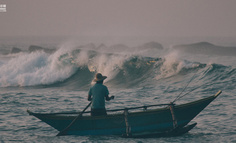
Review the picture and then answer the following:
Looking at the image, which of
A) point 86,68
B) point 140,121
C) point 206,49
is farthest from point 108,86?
point 206,49

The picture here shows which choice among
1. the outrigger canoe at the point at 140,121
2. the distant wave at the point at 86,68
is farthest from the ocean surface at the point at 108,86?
the outrigger canoe at the point at 140,121

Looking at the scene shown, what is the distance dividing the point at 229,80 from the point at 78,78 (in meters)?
10.4

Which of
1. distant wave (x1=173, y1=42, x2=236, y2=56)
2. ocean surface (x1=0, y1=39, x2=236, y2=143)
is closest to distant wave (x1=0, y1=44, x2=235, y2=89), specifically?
ocean surface (x1=0, y1=39, x2=236, y2=143)

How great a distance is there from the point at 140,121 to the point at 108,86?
35.6ft

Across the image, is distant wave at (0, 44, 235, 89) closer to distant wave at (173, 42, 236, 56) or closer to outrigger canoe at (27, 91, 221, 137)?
outrigger canoe at (27, 91, 221, 137)

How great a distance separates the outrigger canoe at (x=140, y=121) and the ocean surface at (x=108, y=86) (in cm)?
20

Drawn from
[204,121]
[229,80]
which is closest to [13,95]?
[204,121]

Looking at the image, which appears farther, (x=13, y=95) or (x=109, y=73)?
(x=109, y=73)

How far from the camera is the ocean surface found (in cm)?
924

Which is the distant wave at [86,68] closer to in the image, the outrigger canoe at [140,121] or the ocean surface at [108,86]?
the ocean surface at [108,86]

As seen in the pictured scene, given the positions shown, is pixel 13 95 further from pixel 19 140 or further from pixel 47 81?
pixel 19 140

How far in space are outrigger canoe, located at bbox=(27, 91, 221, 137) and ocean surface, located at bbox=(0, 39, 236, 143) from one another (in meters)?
0.20

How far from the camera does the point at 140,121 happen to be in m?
8.57

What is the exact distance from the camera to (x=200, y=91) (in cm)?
1511
